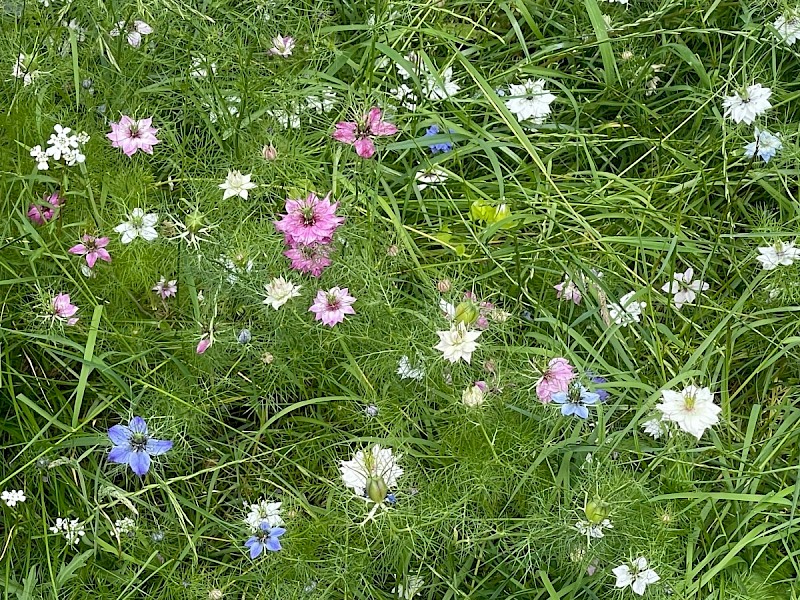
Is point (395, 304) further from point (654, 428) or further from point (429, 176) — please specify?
point (654, 428)

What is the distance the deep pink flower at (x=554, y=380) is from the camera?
1484 millimetres

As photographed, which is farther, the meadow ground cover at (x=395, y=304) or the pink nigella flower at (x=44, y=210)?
the pink nigella flower at (x=44, y=210)

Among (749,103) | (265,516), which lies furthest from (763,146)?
(265,516)

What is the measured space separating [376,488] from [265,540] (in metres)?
0.26

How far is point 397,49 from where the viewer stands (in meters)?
2.02

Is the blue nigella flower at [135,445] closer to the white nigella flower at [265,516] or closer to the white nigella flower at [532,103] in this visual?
the white nigella flower at [265,516]

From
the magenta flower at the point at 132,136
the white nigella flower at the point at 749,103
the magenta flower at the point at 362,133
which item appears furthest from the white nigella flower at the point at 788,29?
the magenta flower at the point at 132,136

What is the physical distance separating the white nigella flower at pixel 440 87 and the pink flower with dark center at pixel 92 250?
767 millimetres

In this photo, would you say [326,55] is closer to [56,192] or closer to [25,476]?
[56,192]

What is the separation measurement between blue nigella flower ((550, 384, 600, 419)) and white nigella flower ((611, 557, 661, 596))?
0.24 m

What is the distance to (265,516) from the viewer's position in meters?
1.49

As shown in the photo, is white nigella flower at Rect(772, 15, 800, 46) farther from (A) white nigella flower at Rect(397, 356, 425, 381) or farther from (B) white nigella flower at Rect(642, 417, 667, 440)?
(A) white nigella flower at Rect(397, 356, 425, 381)

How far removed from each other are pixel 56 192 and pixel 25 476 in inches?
22.2

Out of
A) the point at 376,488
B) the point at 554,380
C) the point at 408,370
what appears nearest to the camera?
the point at 376,488
